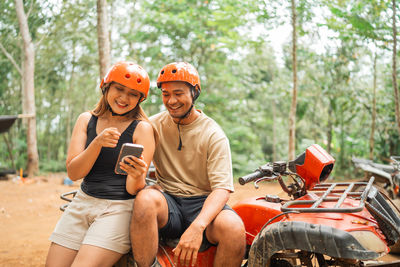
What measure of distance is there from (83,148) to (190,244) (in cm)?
99

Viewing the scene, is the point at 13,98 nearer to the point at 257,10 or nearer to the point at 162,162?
the point at 257,10

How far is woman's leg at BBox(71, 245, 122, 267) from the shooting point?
6.97 feet

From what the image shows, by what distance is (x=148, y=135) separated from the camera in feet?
8.02

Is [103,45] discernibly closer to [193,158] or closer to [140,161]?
[193,158]

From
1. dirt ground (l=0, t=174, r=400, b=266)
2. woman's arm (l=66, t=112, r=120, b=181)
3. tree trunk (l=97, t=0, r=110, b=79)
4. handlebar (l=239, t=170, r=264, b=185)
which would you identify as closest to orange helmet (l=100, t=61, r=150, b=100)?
woman's arm (l=66, t=112, r=120, b=181)

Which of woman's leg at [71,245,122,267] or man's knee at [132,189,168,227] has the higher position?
man's knee at [132,189,168,227]

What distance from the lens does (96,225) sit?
2.29m

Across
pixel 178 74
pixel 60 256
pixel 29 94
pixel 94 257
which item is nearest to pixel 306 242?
pixel 94 257

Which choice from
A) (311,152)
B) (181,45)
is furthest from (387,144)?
(311,152)

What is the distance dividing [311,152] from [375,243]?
29.7 inches

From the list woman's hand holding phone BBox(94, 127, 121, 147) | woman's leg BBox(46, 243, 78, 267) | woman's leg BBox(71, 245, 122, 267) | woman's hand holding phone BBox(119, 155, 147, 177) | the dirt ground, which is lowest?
the dirt ground

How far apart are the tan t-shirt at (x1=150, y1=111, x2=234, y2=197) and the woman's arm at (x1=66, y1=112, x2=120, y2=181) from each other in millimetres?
507

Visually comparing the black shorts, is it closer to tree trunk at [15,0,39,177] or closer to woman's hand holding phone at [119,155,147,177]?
woman's hand holding phone at [119,155,147,177]

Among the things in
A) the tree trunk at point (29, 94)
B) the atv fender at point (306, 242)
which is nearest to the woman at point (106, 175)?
the atv fender at point (306, 242)
